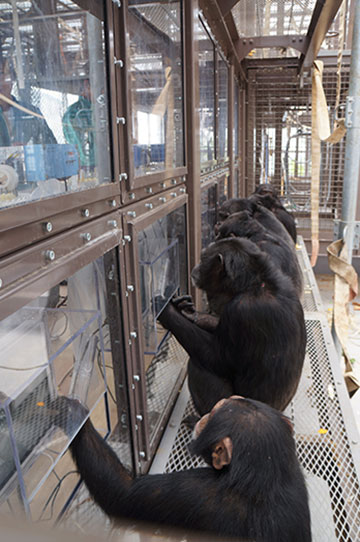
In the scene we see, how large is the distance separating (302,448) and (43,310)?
58.4 inches

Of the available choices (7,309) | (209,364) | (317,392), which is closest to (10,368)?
(7,309)

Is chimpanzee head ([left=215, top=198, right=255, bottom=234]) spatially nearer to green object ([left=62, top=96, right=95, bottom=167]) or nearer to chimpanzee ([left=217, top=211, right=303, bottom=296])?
chimpanzee ([left=217, top=211, right=303, bottom=296])

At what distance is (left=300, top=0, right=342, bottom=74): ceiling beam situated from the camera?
131 inches

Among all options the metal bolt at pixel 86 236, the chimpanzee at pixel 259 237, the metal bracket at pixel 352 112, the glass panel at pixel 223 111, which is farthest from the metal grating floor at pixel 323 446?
the glass panel at pixel 223 111

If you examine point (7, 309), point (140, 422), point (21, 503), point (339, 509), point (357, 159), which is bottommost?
point (339, 509)

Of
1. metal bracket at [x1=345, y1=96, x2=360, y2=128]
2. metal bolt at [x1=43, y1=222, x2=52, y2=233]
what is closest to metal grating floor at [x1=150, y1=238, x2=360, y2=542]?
metal bolt at [x1=43, y1=222, x2=52, y2=233]

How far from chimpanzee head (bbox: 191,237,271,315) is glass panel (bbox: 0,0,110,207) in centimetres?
101

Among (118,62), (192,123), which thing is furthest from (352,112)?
(118,62)

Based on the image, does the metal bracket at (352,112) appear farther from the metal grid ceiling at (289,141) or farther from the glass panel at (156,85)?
the metal grid ceiling at (289,141)

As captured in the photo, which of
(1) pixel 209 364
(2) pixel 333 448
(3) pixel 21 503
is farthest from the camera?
(1) pixel 209 364

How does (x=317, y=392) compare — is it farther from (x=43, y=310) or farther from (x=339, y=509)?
(x=43, y=310)

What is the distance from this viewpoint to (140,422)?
185 cm

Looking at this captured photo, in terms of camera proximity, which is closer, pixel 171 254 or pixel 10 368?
pixel 10 368

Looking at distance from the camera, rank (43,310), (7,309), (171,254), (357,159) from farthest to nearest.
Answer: (357,159) < (171,254) < (43,310) < (7,309)
